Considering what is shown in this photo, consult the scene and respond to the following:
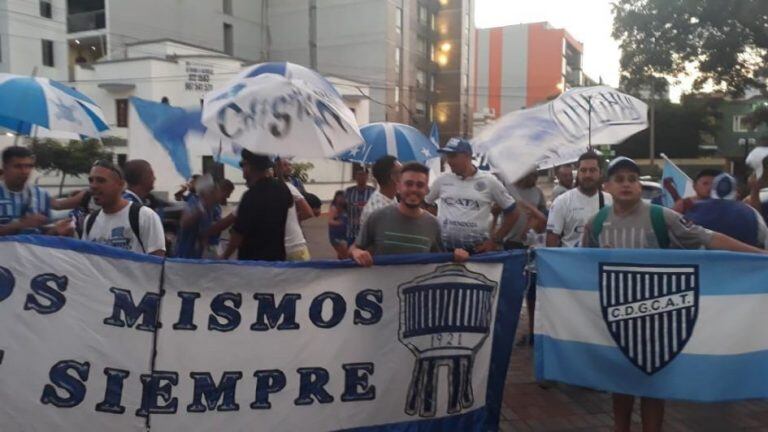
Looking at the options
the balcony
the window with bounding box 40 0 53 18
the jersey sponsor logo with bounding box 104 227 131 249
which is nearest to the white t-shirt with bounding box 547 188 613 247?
the jersey sponsor logo with bounding box 104 227 131 249

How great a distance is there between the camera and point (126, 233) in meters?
4.01

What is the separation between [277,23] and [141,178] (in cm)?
4585

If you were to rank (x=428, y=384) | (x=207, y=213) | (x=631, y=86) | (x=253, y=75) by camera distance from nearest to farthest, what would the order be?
(x=428, y=384) → (x=253, y=75) → (x=207, y=213) → (x=631, y=86)

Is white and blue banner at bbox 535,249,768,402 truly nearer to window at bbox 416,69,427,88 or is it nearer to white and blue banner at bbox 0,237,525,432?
white and blue banner at bbox 0,237,525,432

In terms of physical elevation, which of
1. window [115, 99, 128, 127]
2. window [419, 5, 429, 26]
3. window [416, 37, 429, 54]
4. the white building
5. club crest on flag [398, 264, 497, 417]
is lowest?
club crest on flag [398, 264, 497, 417]

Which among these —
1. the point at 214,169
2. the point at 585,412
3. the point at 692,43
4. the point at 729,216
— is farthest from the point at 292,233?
the point at 692,43

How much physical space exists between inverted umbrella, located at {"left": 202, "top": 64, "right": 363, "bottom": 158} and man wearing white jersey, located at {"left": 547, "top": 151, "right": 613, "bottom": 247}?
7.26 feet

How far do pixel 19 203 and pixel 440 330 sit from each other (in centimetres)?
337

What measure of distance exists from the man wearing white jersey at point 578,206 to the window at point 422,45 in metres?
45.6

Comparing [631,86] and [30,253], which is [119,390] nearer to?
[30,253]

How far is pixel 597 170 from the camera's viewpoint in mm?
5383

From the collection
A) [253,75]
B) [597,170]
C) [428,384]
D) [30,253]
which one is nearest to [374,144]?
[597,170]

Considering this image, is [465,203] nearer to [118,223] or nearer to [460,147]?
[460,147]

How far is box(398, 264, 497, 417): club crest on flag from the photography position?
381 cm
